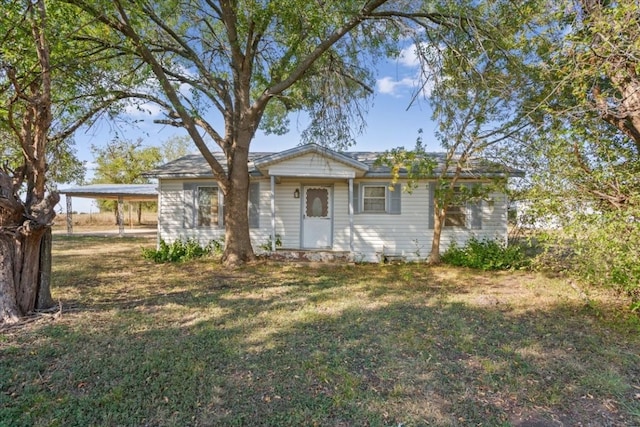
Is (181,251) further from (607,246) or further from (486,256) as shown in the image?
(607,246)

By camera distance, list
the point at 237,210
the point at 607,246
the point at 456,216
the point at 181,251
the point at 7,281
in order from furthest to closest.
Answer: the point at 456,216 → the point at 181,251 → the point at 237,210 → the point at 7,281 → the point at 607,246

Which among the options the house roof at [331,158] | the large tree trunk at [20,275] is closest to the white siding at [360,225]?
the house roof at [331,158]

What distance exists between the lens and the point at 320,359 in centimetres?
349

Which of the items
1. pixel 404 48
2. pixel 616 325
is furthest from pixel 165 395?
pixel 404 48

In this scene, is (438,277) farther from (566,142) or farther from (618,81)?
(618,81)

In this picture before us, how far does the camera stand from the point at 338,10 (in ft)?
21.7

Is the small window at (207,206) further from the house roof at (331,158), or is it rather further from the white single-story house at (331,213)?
the house roof at (331,158)

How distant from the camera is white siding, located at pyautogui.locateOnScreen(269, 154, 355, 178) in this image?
9.24m

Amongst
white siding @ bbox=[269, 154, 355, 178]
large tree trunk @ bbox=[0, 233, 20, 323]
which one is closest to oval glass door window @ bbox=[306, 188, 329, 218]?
white siding @ bbox=[269, 154, 355, 178]

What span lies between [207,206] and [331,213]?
157 inches

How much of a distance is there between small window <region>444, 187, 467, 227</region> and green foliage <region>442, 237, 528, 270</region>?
61cm

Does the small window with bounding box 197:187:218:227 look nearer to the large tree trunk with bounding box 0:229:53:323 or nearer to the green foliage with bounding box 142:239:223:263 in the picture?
the green foliage with bounding box 142:239:223:263

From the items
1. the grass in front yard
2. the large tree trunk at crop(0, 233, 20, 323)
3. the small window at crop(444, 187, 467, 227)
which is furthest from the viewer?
the small window at crop(444, 187, 467, 227)

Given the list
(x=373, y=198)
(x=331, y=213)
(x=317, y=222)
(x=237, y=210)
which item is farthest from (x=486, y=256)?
(x=237, y=210)
